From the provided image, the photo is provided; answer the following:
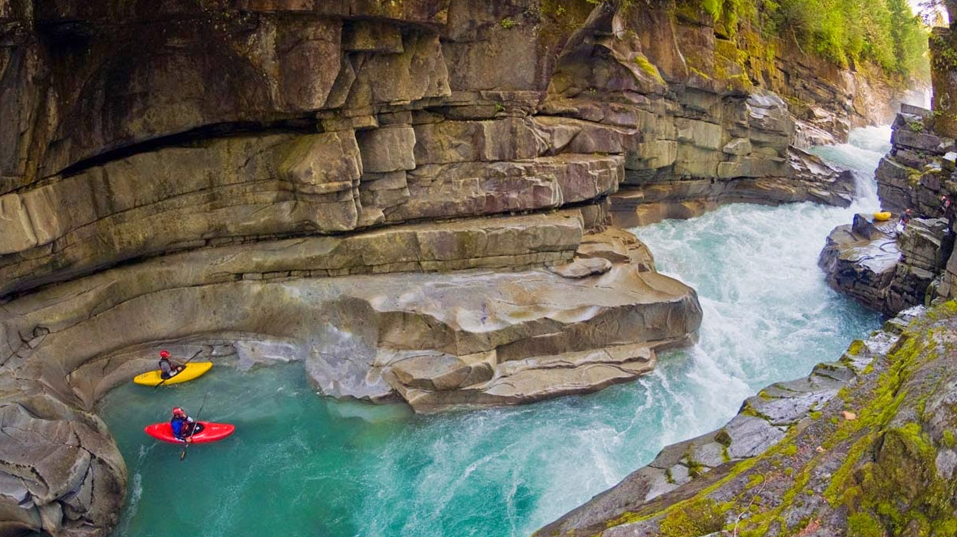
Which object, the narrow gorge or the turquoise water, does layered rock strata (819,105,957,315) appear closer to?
the narrow gorge

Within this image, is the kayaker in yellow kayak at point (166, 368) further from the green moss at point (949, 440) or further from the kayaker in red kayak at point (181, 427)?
the green moss at point (949, 440)

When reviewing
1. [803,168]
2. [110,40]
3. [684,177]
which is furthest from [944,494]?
[803,168]

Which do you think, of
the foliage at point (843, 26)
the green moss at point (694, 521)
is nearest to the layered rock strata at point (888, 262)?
the foliage at point (843, 26)

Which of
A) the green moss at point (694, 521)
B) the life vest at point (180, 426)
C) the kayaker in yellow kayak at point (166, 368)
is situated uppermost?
the green moss at point (694, 521)

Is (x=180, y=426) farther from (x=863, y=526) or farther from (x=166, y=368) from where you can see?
(x=863, y=526)

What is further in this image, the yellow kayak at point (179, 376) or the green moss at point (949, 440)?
the yellow kayak at point (179, 376)

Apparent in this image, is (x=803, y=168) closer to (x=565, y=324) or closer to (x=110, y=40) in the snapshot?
(x=565, y=324)

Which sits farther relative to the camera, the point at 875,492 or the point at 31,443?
the point at 31,443
